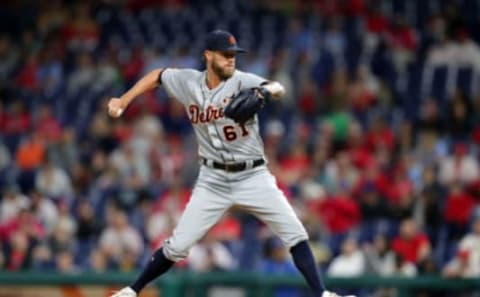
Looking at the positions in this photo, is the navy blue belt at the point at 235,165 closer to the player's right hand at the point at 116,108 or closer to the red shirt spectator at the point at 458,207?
the player's right hand at the point at 116,108

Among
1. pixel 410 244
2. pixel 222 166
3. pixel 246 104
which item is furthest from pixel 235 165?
pixel 410 244

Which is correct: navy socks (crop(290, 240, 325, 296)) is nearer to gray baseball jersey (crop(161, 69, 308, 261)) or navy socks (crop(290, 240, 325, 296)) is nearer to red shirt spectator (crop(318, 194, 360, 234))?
gray baseball jersey (crop(161, 69, 308, 261))

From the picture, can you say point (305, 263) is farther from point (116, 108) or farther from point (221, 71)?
point (116, 108)

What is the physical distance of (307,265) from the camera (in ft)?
27.2

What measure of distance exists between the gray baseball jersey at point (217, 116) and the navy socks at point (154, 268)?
2.24 ft

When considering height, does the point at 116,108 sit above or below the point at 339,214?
above

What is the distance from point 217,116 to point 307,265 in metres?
1.05

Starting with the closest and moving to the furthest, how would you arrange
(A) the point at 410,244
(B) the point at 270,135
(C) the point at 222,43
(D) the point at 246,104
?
1. (D) the point at 246,104
2. (C) the point at 222,43
3. (A) the point at 410,244
4. (B) the point at 270,135

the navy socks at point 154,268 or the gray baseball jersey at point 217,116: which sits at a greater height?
the gray baseball jersey at point 217,116

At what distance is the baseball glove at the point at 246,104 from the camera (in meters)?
7.89

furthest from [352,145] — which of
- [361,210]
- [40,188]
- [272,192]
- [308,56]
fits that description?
[272,192]

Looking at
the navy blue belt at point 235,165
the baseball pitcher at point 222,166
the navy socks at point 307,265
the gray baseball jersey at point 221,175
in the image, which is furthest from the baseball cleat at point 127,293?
the navy socks at point 307,265

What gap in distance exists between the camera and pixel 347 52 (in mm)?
16219

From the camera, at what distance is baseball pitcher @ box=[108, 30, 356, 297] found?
27.0ft
